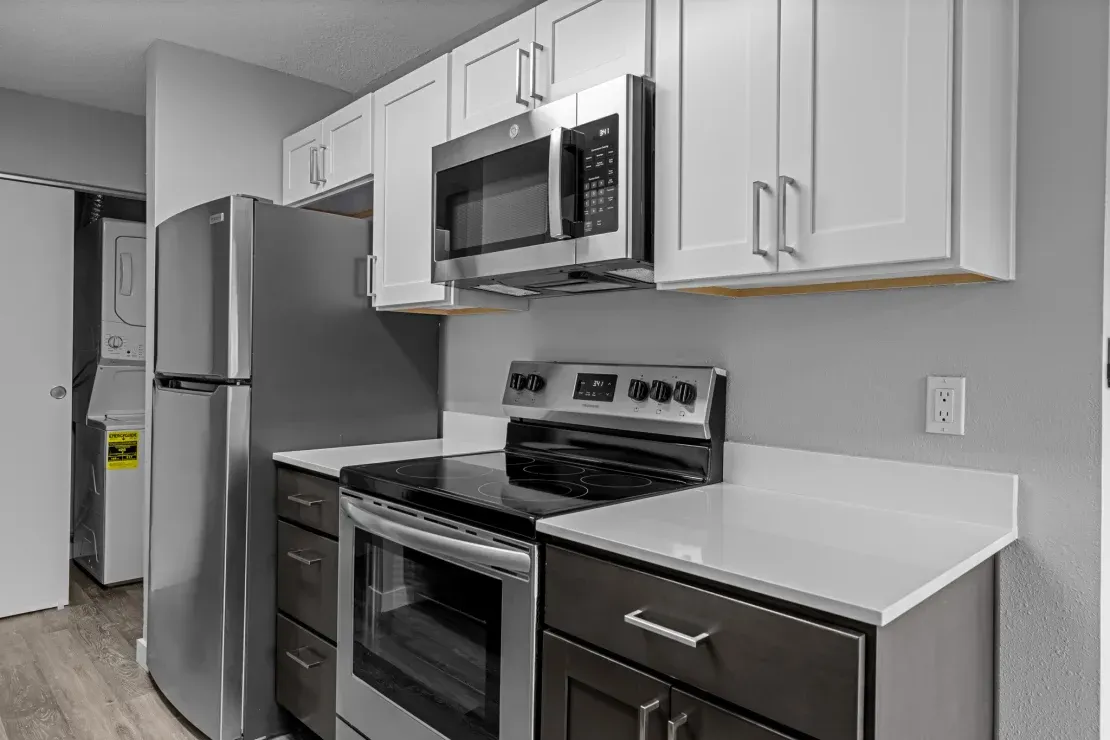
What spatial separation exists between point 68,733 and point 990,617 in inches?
101

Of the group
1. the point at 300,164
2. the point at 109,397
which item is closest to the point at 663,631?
the point at 300,164

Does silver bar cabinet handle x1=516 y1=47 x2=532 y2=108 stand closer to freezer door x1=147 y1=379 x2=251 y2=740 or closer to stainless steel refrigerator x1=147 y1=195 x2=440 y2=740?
stainless steel refrigerator x1=147 y1=195 x2=440 y2=740

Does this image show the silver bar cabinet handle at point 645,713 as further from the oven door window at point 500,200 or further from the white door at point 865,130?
the oven door window at point 500,200

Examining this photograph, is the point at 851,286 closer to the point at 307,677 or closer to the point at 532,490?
the point at 532,490

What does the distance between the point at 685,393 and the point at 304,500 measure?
114cm

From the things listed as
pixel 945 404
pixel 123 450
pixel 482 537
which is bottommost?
pixel 123 450

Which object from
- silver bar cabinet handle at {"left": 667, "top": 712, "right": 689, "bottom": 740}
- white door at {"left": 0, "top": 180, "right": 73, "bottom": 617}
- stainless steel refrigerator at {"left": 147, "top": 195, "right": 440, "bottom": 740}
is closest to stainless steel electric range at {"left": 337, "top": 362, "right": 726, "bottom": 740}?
silver bar cabinet handle at {"left": 667, "top": 712, "right": 689, "bottom": 740}

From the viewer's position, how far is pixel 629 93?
159 cm

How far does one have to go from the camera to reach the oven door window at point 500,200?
176cm

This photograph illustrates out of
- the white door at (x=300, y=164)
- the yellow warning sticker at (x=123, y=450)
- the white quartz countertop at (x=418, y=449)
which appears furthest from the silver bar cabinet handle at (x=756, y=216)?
the yellow warning sticker at (x=123, y=450)

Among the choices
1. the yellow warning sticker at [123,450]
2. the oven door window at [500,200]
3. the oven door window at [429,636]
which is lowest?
the oven door window at [429,636]

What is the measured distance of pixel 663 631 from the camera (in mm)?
1134

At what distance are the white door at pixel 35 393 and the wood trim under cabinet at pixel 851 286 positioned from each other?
3.16 m

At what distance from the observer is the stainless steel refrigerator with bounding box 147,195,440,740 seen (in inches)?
85.7
